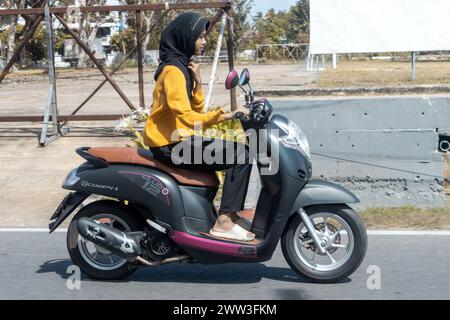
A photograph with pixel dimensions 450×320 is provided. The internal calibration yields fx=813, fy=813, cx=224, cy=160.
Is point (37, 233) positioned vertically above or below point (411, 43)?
below

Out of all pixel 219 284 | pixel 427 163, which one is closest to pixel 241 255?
pixel 219 284

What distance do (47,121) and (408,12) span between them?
7.14 meters

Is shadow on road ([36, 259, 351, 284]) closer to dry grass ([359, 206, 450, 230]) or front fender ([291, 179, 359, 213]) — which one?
front fender ([291, 179, 359, 213])

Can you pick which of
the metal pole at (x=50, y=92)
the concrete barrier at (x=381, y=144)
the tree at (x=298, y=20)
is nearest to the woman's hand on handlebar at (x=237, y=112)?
the concrete barrier at (x=381, y=144)

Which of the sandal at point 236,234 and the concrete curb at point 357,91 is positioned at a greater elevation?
the concrete curb at point 357,91

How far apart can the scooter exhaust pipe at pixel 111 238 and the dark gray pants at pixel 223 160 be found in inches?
23.3

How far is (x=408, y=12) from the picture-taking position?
48.4 ft

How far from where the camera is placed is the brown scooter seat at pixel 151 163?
5551mm

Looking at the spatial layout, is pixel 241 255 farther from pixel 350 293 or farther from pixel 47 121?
pixel 47 121

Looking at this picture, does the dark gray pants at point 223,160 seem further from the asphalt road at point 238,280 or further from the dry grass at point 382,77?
the dry grass at point 382,77

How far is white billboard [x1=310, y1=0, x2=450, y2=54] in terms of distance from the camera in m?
14.7

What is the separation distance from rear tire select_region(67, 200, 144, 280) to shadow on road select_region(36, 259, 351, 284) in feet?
0.30

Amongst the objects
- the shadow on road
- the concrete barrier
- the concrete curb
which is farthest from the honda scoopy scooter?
the concrete curb

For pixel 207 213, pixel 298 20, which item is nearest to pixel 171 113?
pixel 207 213
